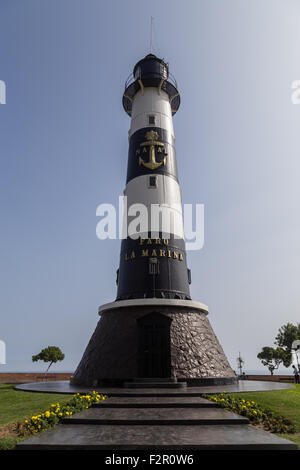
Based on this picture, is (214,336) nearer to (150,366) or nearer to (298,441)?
(150,366)

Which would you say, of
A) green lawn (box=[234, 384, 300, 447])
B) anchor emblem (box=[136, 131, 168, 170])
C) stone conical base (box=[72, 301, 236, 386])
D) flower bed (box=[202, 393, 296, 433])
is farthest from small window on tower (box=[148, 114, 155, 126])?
flower bed (box=[202, 393, 296, 433])

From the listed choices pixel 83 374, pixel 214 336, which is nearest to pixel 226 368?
pixel 214 336

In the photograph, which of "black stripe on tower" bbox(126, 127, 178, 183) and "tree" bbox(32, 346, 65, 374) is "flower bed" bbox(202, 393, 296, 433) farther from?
"tree" bbox(32, 346, 65, 374)

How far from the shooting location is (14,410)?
11.8m

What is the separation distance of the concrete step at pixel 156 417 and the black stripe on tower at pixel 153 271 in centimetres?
1090

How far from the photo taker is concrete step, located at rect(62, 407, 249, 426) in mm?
8906

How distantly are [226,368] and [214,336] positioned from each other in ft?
7.21

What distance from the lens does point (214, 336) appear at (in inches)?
843

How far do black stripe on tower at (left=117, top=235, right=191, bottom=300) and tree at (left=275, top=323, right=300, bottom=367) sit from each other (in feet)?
121

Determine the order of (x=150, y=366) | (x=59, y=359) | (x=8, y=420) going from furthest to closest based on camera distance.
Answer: (x=59, y=359) → (x=150, y=366) → (x=8, y=420)

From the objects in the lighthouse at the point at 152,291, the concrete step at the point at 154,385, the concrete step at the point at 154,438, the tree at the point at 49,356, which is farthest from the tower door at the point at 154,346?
the tree at the point at 49,356

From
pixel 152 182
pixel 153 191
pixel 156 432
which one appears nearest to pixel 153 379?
pixel 156 432

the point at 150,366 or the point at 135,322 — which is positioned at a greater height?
the point at 135,322

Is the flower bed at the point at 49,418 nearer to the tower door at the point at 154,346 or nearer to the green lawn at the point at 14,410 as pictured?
the green lawn at the point at 14,410
